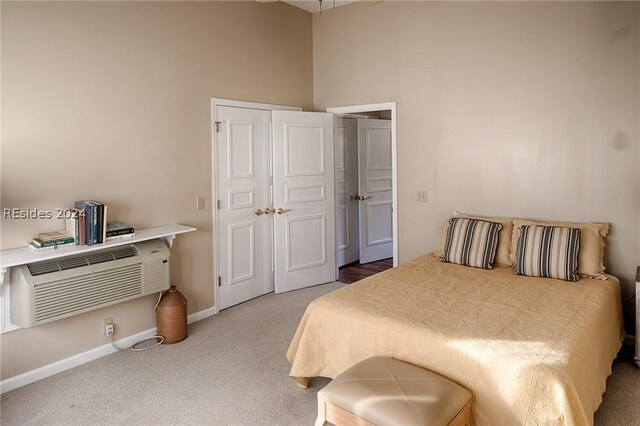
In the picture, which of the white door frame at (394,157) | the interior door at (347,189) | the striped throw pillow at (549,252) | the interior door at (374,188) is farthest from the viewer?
the interior door at (374,188)

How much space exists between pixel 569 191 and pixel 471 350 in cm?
208

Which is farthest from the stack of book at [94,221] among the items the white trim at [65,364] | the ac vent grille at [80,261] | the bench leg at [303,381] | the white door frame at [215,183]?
the bench leg at [303,381]

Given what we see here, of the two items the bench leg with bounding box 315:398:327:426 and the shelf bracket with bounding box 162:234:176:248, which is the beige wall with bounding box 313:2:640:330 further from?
the bench leg with bounding box 315:398:327:426

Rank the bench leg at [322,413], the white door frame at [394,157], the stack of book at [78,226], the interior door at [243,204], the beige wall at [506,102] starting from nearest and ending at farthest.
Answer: the bench leg at [322,413], the stack of book at [78,226], the beige wall at [506,102], the interior door at [243,204], the white door frame at [394,157]

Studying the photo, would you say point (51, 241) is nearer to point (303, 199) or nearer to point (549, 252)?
point (303, 199)

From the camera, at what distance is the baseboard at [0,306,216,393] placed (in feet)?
9.13

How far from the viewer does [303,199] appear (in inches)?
187

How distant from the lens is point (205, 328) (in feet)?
12.3

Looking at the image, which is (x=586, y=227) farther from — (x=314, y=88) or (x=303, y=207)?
(x=314, y=88)

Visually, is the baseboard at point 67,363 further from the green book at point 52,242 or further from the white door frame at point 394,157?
the white door frame at point 394,157

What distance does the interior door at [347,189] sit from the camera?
5.64 meters

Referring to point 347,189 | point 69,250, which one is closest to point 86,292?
point 69,250

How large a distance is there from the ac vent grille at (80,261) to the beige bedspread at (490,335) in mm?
1472

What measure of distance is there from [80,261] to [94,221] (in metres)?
0.29
